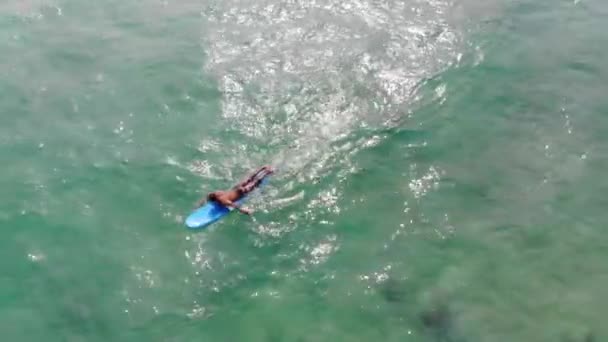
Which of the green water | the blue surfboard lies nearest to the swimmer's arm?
the blue surfboard

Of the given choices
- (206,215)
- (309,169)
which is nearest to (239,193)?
(206,215)

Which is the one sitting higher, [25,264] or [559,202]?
[559,202]

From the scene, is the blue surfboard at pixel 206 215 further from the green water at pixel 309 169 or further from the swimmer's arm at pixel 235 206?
the green water at pixel 309 169

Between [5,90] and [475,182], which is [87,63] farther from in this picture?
[475,182]

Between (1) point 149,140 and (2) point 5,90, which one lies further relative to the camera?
(2) point 5,90

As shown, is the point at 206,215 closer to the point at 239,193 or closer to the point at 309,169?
Result: the point at 239,193

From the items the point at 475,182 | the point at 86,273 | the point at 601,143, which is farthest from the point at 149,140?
the point at 601,143

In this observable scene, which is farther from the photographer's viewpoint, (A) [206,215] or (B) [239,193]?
(B) [239,193]
